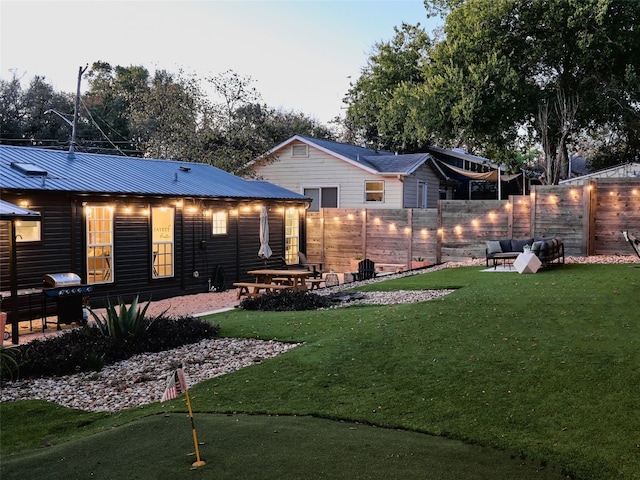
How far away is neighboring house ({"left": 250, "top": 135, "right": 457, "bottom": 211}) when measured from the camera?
1017 inches

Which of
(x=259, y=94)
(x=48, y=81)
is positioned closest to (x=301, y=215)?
(x=259, y=94)

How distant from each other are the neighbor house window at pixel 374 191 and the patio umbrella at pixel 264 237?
856 centimetres

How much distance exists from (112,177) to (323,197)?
41.9ft

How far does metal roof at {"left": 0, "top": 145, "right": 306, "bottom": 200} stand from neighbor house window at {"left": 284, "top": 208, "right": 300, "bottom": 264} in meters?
0.74

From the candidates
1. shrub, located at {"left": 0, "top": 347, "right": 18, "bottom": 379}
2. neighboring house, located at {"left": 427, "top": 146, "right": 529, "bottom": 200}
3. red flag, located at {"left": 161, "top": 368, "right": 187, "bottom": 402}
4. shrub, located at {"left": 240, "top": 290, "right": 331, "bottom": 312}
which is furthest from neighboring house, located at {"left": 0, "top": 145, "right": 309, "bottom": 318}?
neighboring house, located at {"left": 427, "top": 146, "right": 529, "bottom": 200}

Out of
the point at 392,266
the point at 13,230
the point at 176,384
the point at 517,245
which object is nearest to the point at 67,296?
the point at 13,230

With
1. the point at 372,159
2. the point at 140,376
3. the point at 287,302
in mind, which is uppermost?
the point at 372,159

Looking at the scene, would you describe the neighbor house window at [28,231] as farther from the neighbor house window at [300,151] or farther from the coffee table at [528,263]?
the neighbor house window at [300,151]

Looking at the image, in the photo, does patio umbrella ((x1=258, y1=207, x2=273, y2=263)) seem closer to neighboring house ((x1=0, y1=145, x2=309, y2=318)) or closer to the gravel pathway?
neighboring house ((x1=0, y1=145, x2=309, y2=318))

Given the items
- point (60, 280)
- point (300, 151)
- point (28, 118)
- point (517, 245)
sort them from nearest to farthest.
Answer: point (60, 280), point (517, 245), point (300, 151), point (28, 118)

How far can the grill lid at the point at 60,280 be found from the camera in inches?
485

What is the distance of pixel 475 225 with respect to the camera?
1941 centimetres

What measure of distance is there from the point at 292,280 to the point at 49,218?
6.57 meters

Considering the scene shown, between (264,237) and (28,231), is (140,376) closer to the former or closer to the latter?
(28,231)
